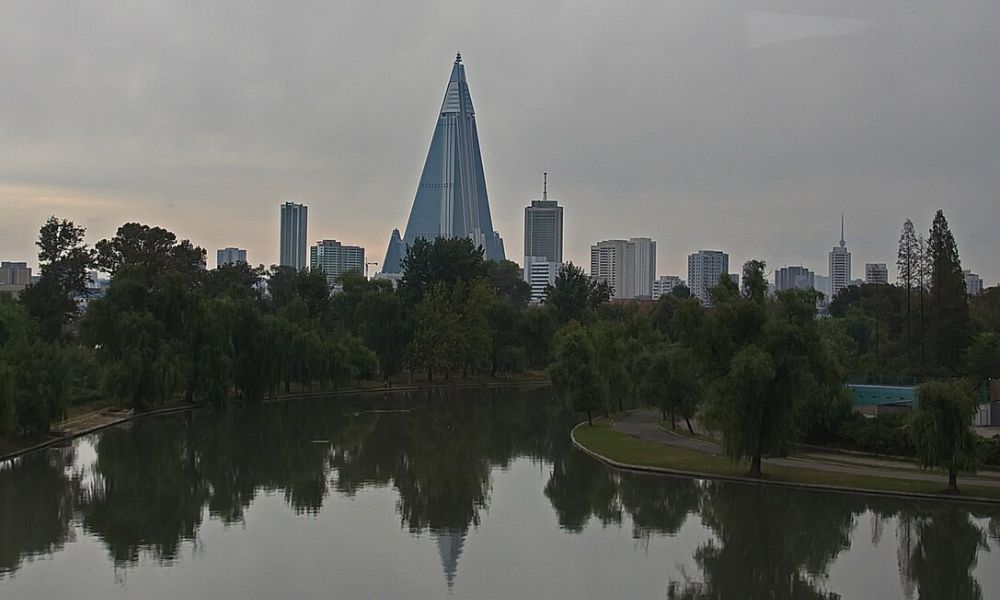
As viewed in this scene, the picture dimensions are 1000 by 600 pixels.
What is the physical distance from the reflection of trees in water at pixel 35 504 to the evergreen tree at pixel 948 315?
1579 inches

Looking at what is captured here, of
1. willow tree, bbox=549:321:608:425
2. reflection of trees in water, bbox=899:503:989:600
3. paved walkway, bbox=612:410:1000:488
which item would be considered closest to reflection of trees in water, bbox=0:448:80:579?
reflection of trees in water, bbox=899:503:989:600

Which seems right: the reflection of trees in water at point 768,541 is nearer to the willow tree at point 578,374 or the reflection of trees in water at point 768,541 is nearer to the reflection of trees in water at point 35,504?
the reflection of trees in water at point 35,504

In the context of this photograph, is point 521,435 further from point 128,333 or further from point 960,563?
point 960,563

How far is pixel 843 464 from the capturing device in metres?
32.9

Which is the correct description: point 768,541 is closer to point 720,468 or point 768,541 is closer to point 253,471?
point 720,468

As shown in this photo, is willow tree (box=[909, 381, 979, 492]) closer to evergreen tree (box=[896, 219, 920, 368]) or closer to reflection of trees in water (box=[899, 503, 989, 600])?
reflection of trees in water (box=[899, 503, 989, 600])

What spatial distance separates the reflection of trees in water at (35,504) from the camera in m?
22.9

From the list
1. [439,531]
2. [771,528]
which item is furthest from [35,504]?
[771,528]

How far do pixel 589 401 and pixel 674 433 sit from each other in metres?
4.13

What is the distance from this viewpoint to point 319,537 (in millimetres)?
24062

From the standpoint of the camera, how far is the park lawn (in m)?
28.5

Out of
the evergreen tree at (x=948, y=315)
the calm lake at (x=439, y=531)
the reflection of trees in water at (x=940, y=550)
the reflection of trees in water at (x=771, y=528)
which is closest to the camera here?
the calm lake at (x=439, y=531)

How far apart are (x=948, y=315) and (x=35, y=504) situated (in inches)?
1666

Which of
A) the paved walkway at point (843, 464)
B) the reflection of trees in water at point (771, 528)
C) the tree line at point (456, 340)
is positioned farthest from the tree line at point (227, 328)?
the paved walkway at point (843, 464)
